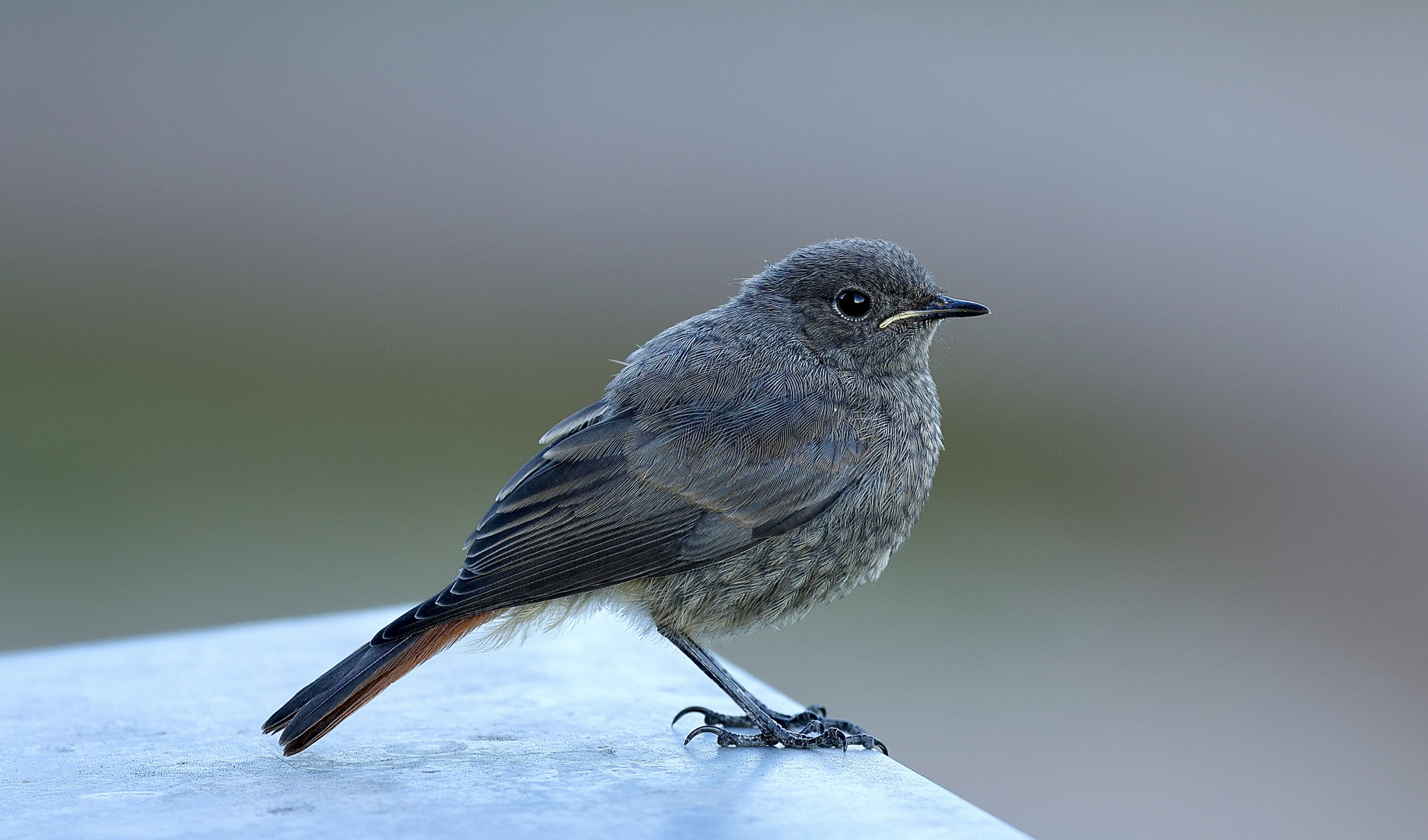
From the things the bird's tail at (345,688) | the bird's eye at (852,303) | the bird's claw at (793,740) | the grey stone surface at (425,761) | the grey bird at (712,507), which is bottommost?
the bird's claw at (793,740)

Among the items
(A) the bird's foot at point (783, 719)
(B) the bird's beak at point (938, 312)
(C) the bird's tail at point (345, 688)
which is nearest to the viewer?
(C) the bird's tail at point (345, 688)

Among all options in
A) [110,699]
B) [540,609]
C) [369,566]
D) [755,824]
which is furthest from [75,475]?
[755,824]

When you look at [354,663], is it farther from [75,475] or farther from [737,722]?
[75,475]

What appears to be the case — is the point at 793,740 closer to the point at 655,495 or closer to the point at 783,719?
the point at 783,719

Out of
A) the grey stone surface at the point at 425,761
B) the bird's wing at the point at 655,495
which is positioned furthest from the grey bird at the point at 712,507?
the grey stone surface at the point at 425,761

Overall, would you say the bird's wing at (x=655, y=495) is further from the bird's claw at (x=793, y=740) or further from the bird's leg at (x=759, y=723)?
the bird's claw at (x=793, y=740)

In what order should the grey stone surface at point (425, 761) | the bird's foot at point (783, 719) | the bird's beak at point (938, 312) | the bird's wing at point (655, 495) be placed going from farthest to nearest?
1. the bird's beak at point (938, 312)
2. the bird's foot at point (783, 719)
3. the bird's wing at point (655, 495)
4. the grey stone surface at point (425, 761)

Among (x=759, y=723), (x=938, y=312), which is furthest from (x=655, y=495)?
(x=938, y=312)
